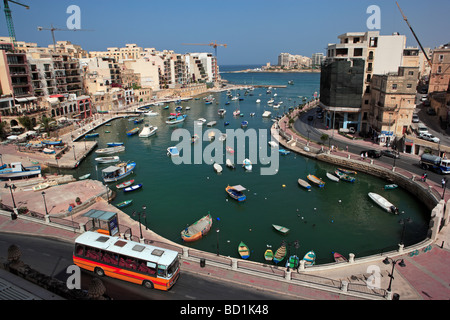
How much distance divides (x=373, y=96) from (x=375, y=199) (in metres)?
31.0

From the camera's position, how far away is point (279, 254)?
98.5ft

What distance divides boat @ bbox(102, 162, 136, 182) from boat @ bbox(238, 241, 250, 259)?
26913mm

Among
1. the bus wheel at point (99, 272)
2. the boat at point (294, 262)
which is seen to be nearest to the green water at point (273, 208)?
the boat at point (294, 262)

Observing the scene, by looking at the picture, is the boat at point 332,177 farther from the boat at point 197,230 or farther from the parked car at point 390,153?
the boat at point 197,230

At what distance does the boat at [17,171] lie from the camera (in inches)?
1882

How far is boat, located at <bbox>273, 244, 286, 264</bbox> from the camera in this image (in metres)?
29.6

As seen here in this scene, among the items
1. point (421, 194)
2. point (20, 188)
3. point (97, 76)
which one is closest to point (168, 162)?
point (20, 188)

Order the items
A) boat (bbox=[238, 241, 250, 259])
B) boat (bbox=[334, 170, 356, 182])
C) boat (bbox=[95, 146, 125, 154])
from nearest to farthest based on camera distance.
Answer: boat (bbox=[238, 241, 250, 259]) < boat (bbox=[334, 170, 356, 182]) < boat (bbox=[95, 146, 125, 154])

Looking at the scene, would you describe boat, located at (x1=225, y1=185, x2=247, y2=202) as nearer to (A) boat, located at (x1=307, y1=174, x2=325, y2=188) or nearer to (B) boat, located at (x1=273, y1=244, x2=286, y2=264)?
(A) boat, located at (x1=307, y1=174, x2=325, y2=188)

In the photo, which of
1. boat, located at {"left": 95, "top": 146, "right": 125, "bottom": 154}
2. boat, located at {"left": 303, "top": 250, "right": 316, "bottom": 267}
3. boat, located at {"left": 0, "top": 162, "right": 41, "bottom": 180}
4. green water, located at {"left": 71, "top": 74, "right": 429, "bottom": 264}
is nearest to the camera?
boat, located at {"left": 303, "top": 250, "right": 316, "bottom": 267}

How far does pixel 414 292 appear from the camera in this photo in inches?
889

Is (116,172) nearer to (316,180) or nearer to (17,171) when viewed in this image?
(17,171)

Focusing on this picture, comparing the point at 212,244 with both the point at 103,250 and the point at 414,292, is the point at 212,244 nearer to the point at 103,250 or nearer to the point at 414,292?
the point at 103,250

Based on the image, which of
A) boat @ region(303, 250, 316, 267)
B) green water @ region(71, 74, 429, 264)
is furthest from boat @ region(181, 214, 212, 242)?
boat @ region(303, 250, 316, 267)
